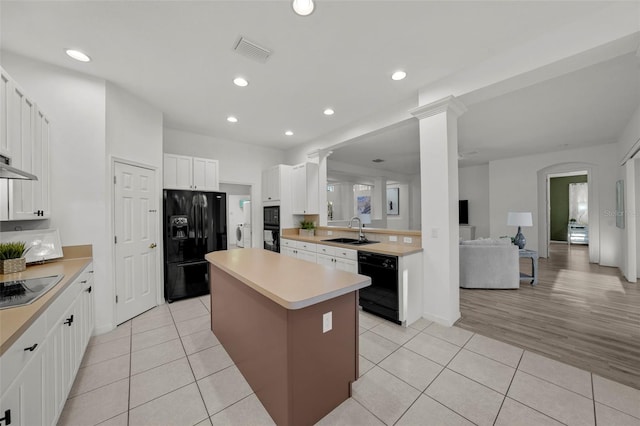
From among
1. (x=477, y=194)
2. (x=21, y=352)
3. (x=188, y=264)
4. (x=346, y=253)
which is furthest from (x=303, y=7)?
(x=477, y=194)

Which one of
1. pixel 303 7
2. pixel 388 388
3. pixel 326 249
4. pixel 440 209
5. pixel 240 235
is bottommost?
pixel 388 388

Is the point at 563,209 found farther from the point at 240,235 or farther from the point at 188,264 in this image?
the point at 188,264

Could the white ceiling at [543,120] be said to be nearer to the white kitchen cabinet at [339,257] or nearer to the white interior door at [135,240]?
the white kitchen cabinet at [339,257]

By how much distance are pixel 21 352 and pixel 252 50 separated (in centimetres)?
254

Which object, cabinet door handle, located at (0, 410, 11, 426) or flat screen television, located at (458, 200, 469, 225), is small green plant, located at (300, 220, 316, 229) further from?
flat screen television, located at (458, 200, 469, 225)

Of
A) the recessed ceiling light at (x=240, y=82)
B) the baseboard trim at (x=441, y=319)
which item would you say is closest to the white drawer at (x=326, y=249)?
the baseboard trim at (x=441, y=319)

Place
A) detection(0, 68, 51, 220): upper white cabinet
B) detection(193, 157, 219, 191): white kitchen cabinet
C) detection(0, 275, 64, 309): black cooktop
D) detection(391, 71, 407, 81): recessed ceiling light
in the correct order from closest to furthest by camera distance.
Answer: detection(0, 275, 64, 309): black cooktop → detection(0, 68, 51, 220): upper white cabinet → detection(391, 71, 407, 81): recessed ceiling light → detection(193, 157, 219, 191): white kitchen cabinet

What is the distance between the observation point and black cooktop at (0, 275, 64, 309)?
1357 mm

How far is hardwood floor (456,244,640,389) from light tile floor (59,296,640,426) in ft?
0.83

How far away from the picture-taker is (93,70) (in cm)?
254

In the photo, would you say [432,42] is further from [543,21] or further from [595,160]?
[595,160]

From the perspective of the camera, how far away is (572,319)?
9.50ft

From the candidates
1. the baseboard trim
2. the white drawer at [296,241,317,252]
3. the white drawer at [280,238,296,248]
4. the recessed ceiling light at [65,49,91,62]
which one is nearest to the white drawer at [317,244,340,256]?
the white drawer at [296,241,317,252]

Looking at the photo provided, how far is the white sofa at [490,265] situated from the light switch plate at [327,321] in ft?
11.6
